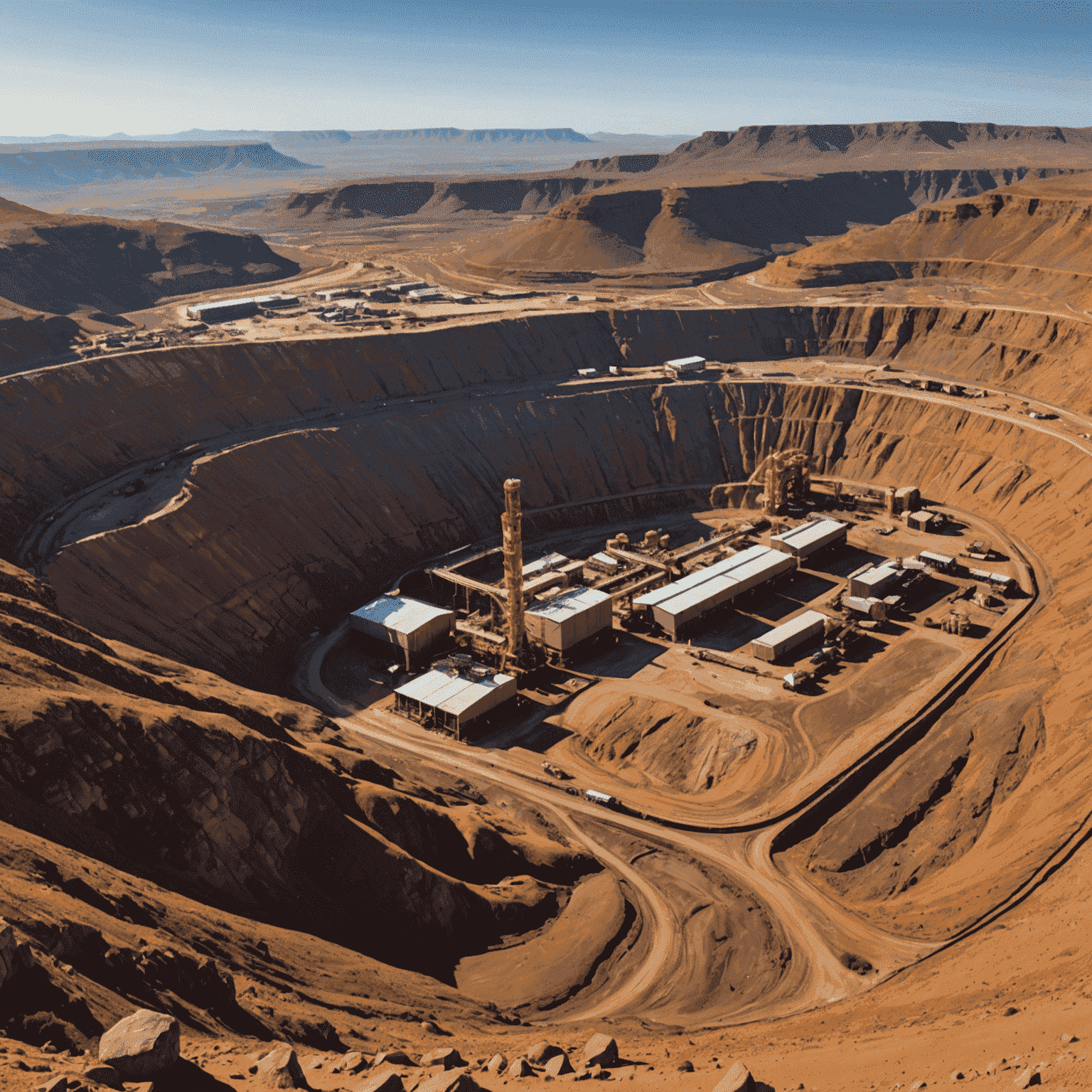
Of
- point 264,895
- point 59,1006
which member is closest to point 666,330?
point 264,895

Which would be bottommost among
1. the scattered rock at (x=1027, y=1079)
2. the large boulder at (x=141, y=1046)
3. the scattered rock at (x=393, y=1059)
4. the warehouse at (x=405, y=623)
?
the warehouse at (x=405, y=623)

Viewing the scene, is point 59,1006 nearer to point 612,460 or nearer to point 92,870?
point 92,870

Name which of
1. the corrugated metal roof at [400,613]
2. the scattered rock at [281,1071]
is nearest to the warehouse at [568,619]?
the corrugated metal roof at [400,613]

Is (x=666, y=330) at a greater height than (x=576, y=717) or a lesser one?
greater

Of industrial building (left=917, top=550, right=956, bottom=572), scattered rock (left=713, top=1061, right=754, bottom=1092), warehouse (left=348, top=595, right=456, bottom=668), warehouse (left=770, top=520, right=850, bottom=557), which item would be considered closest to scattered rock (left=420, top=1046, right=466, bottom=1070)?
scattered rock (left=713, top=1061, right=754, bottom=1092)

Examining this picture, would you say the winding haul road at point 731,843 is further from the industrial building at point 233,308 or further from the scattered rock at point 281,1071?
the industrial building at point 233,308
